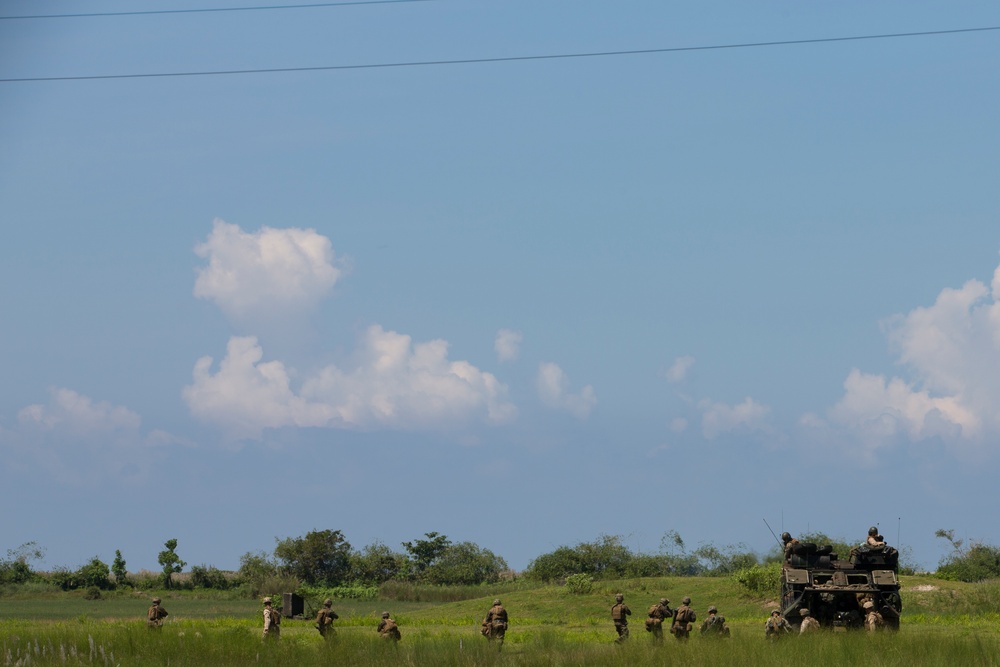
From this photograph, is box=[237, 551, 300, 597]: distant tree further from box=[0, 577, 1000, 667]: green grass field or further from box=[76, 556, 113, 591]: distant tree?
box=[0, 577, 1000, 667]: green grass field

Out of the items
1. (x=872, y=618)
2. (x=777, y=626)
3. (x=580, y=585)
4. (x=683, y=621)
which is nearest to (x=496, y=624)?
(x=683, y=621)

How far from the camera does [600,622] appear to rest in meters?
43.5

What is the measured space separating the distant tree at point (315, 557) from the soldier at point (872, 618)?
199 feet

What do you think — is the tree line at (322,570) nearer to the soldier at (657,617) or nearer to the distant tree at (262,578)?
the distant tree at (262,578)

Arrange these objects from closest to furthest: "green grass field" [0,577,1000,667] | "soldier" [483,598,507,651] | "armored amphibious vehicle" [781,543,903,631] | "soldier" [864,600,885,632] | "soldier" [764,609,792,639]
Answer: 1. "green grass field" [0,577,1000,667]
2. "soldier" [764,609,792,639]
3. "soldier" [864,600,885,632]
4. "soldier" [483,598,507,651]
5. "armored amphibious vehicle" [781,543,903,631]

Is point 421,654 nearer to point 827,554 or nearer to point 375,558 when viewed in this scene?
point 827,554

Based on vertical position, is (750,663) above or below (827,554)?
below

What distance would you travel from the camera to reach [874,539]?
1273 inches

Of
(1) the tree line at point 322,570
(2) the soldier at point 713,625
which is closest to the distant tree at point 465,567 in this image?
(1) the tree line at point 322,570

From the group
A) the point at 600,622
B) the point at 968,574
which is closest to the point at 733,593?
the point at 600,622

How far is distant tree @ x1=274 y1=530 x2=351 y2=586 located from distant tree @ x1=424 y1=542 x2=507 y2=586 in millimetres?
6198

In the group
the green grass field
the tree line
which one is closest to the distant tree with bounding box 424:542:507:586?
the tree line

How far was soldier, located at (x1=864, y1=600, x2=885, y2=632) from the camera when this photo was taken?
29.8m

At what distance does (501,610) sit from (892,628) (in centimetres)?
922
